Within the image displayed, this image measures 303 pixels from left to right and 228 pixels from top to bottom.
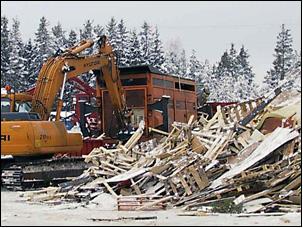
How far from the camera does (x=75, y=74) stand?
18203 millimetres

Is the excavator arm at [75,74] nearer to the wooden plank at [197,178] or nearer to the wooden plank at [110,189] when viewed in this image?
the wooden plank at [110,189]

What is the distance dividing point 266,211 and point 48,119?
778 cm

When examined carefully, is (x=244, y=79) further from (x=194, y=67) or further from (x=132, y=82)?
(x=132, y=82)

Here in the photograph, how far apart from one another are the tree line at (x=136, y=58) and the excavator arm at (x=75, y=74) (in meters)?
0.76

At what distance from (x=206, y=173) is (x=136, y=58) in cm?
2130

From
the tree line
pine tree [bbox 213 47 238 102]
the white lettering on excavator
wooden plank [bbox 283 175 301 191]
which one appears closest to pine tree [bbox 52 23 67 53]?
the tree line

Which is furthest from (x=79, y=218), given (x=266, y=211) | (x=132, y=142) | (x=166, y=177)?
(x=132, y=142)

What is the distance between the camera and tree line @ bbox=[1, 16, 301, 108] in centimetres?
2864

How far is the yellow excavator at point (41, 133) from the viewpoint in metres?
15.3

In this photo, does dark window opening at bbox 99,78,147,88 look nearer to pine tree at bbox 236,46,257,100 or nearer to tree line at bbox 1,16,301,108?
tree line at bbox 1,16,301,108

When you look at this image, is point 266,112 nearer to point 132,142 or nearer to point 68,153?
point 132,142

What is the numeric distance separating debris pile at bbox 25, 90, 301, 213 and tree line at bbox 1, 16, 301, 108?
235 centimetres

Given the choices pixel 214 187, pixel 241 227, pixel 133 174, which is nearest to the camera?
pixel 241 227

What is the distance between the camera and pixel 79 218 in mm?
10680
